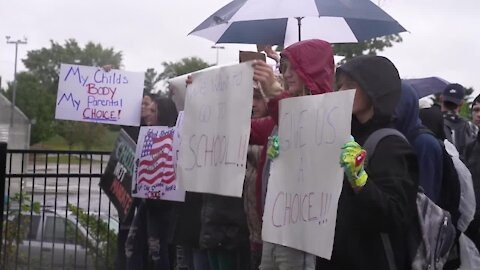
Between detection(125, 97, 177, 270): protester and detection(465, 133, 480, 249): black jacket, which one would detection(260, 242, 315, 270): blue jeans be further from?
detection(125, 97, 177, 270): protester

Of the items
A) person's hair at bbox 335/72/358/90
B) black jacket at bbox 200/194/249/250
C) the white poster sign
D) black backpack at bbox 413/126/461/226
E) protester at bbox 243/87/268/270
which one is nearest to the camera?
person's hair at bbox 335/72/358/90

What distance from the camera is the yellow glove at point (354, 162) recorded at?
2.64 m

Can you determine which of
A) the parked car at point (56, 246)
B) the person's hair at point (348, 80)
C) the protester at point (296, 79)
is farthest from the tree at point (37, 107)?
the person's hair at point (348, 80)

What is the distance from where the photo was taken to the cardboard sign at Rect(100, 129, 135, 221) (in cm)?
522

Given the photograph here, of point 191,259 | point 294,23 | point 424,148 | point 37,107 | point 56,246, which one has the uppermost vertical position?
point 294,23

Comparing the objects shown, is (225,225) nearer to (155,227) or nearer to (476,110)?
(155,227)

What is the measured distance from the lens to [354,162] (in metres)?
2.64

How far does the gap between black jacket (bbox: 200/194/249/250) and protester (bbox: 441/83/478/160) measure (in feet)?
8.30

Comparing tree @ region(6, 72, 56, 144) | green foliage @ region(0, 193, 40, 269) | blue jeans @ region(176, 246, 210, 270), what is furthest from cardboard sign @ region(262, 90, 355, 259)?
tree @ region(6, 72, 56, 144)

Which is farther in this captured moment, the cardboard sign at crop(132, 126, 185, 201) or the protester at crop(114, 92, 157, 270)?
the protester at crop(114, 92, 157, 270)

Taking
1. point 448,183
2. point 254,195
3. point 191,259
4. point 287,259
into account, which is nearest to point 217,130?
point 254,195

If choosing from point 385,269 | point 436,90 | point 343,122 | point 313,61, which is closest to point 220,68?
point 313,61

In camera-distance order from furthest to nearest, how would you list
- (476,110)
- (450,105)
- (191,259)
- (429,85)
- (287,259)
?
(429,85), (450,105), (476,110), (191,259), (287,259)

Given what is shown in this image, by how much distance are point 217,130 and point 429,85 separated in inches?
195
